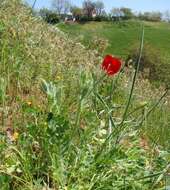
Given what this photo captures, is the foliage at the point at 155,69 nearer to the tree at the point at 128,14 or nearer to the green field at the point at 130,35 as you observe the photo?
the tree at the point at 128,14

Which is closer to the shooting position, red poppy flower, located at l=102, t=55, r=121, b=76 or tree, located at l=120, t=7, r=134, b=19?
red poppy flower, located at l=102, t=55, r=121, b=76

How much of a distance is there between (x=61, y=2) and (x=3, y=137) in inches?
134

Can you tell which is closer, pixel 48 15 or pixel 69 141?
pixel 69 141

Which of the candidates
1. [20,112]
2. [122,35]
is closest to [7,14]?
[20,112]

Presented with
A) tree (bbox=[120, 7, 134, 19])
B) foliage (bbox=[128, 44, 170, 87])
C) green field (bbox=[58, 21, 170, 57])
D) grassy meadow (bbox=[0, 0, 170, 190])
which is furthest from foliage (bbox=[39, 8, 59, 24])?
green field (bbox=[58, 21, 170, 57])

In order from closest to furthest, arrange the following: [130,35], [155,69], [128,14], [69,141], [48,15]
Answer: [69,141]
[48,15]
[155,69]
[128,14]
[130,35]

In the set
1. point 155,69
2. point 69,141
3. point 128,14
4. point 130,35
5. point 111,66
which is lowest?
point 130,35

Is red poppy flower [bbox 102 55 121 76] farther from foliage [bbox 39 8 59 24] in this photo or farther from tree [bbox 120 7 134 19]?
tree [bbox 120 7 134 19]

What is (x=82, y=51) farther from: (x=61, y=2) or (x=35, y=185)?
(x=35, y=185)

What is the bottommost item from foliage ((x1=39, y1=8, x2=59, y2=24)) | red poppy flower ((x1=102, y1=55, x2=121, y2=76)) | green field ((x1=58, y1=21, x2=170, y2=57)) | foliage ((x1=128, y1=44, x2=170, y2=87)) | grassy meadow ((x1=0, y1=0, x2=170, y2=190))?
green field ((x1=58, y1=21, x2=170, y2=57))

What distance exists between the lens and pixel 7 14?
577 cm

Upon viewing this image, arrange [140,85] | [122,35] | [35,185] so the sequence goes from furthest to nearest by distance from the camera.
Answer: [122,35] → [140,85] → [35,185]

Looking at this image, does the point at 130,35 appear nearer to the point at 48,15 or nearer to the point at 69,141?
the point at 48,15

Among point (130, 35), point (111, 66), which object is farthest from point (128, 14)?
point (130, 35)
